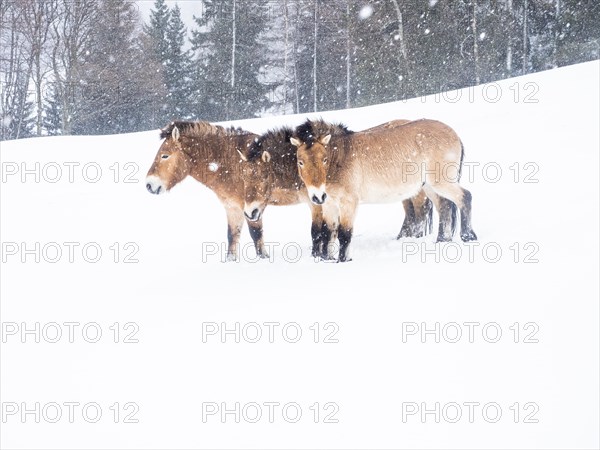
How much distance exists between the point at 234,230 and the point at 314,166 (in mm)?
2106

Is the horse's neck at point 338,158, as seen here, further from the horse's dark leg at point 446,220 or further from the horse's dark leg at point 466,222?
the horse's dark leg at point 466,222

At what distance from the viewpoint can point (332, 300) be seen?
542cm

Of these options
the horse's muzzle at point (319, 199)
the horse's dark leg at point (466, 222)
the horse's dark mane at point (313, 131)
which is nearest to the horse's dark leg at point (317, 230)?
the horse's dark mane at point (313, 131)

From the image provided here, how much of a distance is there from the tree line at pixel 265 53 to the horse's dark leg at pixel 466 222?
1780cm

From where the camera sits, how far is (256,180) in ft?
26.2

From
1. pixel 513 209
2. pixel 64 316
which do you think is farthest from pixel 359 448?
pixel 513 209

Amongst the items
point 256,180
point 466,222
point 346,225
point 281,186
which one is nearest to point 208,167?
point 256,180

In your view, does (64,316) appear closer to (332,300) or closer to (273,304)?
(273,304)

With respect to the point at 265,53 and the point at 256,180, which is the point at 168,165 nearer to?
the point at 256,180

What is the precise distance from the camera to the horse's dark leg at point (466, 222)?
7.18 meters

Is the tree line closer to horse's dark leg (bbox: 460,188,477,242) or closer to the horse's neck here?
the horse's neck

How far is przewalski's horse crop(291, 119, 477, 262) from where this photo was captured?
734 cm

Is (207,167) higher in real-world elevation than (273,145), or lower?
lower

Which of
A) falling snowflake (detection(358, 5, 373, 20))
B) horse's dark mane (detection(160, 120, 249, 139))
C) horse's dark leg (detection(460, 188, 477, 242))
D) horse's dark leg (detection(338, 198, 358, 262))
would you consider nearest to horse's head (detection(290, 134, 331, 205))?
horse's dark leg (detection(338, 198, 358, 262))
